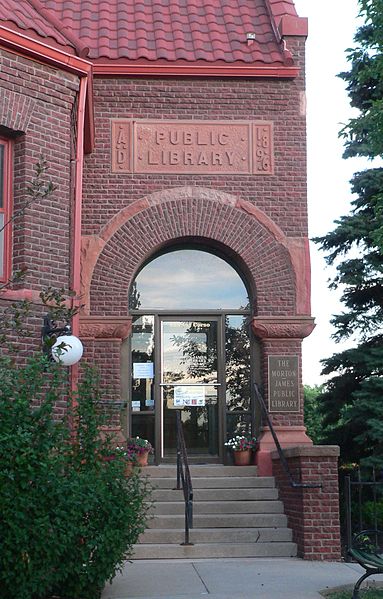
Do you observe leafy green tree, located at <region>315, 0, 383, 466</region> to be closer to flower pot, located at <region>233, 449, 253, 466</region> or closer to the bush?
flower pot, located at <region>233, 449, 253, 466</region>

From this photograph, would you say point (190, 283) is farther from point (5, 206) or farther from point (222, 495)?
point (5, 206)

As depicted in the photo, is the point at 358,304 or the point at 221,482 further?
the point at 358,304

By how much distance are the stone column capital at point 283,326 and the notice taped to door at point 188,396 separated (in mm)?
1363

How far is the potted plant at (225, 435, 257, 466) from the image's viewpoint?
1352cm

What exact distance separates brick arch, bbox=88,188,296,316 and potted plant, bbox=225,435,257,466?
6.27ft

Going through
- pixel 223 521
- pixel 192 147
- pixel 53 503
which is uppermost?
pixel 192 147

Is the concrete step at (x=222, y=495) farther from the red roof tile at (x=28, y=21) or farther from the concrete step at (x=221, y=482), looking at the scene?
the red roof tile at (x=28, y=21)

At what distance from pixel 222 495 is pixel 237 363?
2433 mm

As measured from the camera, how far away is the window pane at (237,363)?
14148 mm

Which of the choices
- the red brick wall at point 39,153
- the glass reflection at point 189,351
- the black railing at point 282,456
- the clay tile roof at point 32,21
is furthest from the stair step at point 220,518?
the clay tile roof at point 32,21

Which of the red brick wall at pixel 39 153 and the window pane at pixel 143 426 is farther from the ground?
the red brick wall at pixel 39 153

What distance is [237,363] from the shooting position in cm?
1424

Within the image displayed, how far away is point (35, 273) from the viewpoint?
11.4 m

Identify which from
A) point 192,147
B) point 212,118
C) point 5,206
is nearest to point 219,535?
point 5,206
